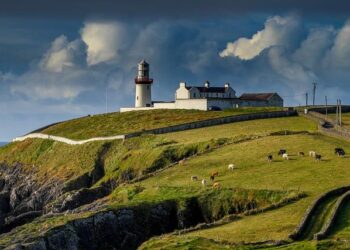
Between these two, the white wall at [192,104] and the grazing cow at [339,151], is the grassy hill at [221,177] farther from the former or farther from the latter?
the white wall at [192,104]

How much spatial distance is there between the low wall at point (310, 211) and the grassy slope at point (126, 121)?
79.4m

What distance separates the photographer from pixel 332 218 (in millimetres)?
68938

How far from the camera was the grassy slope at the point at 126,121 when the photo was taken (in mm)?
160500

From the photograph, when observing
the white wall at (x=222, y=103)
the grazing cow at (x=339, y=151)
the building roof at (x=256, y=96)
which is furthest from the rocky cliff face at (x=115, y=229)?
the building roof at (x=256, y=96)

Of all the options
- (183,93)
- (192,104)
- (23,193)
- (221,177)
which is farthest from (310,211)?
(183,93)

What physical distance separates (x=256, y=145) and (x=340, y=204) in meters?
37.7

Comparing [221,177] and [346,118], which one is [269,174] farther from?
[346,118]

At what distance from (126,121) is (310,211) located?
10529cm

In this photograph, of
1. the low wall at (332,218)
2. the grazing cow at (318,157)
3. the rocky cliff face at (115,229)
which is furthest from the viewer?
the grazing cow at (318,157)

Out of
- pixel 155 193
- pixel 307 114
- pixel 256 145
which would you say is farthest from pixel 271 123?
pixel 155 193

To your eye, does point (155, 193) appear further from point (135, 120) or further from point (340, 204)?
point (135, 120)

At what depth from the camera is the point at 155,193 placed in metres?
89.3

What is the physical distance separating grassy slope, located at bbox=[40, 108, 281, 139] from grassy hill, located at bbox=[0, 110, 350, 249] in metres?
13.2

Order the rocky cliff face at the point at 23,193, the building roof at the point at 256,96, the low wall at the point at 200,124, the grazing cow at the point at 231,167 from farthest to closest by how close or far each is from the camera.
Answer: the building roof at the point at 256,96 < the low wall at the point at 200,124 < the rocky cliff face at the point at 23,193 < the grazing cow at the point at 231,167
